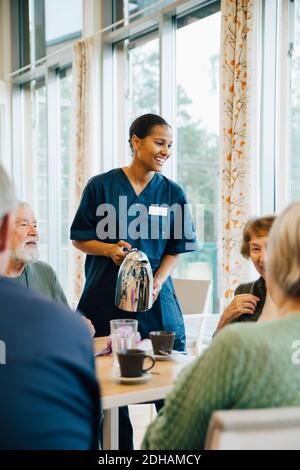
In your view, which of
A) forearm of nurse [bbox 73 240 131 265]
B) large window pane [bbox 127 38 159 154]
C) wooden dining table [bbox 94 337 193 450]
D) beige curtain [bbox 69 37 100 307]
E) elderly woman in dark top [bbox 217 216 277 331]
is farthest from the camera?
beige curtain [bbox 69 37 100 307]

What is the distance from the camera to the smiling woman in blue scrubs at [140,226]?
2545 mm

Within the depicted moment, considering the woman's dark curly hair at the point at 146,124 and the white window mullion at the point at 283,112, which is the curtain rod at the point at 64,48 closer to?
the white window mullion at the point at 283,112

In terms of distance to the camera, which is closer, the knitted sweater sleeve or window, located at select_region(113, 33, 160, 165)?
the knitted sweater sleeve

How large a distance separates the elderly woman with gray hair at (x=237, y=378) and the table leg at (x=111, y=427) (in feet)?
2.52

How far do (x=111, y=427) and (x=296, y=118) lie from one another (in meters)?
2.33

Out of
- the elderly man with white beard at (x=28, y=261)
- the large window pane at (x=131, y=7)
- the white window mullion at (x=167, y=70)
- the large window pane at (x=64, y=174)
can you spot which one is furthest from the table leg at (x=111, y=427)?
the large window pane at (x=64, y=174)

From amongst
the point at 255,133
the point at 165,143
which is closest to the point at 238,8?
the point at 255,133

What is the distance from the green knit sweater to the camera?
0.99m

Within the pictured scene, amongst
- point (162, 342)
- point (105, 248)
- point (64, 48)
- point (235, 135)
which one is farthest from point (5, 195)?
point (64, 48)

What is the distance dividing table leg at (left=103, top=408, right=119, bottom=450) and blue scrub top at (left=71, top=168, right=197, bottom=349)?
0.66m

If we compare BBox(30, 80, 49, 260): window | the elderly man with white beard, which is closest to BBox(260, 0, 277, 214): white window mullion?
the elderly man with white beard

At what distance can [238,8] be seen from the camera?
3574 mm

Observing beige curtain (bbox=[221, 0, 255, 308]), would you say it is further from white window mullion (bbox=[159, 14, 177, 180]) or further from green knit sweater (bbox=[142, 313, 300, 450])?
green knit sweater (bbox=[142, 313, 300, 450])

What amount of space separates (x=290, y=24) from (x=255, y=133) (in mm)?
688
